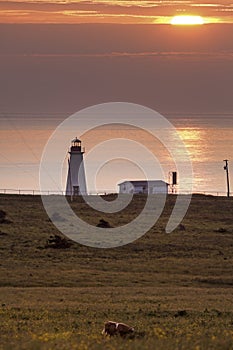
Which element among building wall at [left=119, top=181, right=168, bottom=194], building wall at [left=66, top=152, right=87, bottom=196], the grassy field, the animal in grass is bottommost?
the animal in grass

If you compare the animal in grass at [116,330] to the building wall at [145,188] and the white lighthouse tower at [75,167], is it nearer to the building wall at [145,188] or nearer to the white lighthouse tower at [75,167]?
the white lighthouse tower at [75,167]

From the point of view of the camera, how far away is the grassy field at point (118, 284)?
24266mm

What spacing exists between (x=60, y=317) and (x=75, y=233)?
3747cm

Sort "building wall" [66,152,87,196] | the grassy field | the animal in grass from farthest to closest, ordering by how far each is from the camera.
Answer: "building wall" [66,152,87,196]
the animal in grass
the grassy field

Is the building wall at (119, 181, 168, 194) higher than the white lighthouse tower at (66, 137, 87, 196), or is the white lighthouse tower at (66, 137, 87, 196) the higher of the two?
the white lighthouse tower at (66, 137, 87, 196)

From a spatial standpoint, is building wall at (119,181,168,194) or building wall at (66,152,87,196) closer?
building wall at (66,152,87,196)

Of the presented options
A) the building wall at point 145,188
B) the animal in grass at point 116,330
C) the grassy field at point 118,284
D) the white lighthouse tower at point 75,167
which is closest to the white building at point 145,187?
the building wall at point 145,188

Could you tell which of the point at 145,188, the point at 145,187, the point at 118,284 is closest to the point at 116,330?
the point at 118,284

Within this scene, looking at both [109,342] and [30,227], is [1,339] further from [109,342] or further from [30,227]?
[30,227]

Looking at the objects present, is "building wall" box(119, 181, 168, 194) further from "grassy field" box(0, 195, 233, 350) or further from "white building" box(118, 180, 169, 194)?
"grassy field" box(0, 195, 233, 350)

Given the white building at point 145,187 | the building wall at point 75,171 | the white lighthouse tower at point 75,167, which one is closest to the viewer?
the white lighthouse tower at point 75,167

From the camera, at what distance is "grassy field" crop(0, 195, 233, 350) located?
24.3 meters

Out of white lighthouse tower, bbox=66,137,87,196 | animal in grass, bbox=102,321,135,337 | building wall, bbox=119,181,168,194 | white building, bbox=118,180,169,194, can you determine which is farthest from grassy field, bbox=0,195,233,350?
white building, bbox=118,180,169,194

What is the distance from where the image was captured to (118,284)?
4747cm
